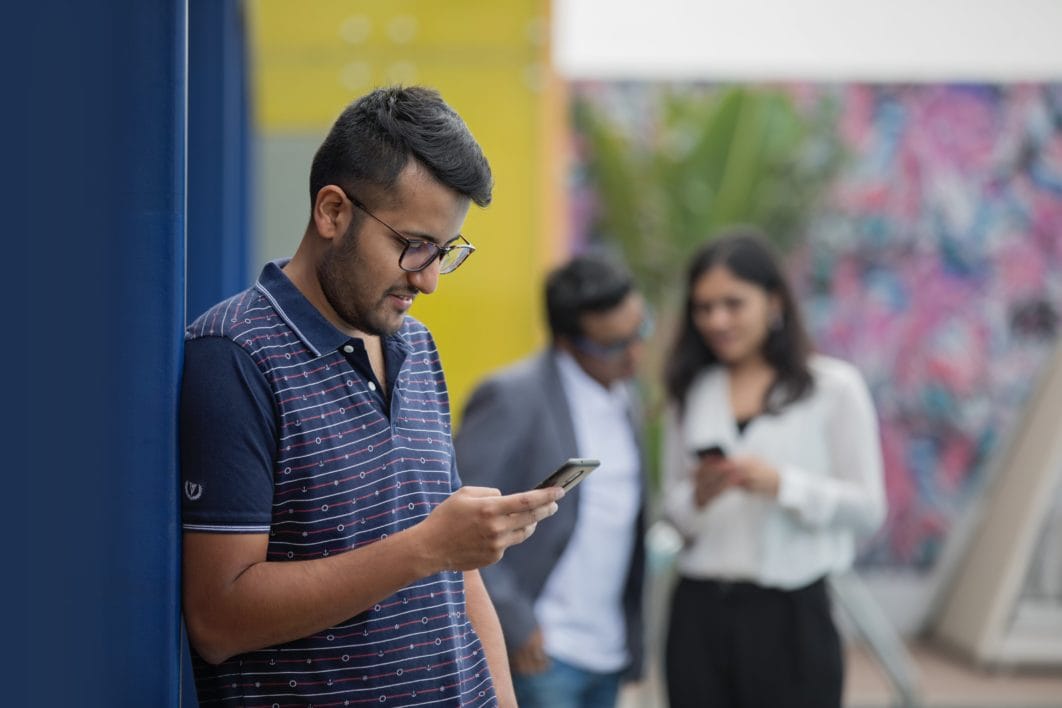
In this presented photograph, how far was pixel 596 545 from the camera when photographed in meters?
3.18

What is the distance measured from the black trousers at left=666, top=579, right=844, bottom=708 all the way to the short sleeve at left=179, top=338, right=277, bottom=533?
1869 millimetres

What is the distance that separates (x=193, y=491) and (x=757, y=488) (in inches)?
73.6

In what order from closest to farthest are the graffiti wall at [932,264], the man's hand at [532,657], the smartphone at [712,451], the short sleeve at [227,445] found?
the short sleeve at [227,445]
the man's hand at [532,657]
the smartphone at [712,451]
the graffiti wall at [932,264]

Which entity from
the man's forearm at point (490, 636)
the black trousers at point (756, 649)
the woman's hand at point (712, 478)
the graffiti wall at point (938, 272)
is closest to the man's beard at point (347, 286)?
the man's forearm at point (490, 636)

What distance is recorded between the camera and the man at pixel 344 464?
4.87ft

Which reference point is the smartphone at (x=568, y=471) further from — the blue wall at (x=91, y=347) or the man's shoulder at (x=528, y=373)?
the man's shoulder at (x=528, y=373)

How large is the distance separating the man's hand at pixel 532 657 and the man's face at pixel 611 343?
67cm

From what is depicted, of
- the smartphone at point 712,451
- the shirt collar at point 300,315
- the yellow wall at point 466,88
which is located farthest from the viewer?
the yellow wall at point 466,88

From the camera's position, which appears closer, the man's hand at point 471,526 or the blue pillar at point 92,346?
the blue pillar at point 92,346

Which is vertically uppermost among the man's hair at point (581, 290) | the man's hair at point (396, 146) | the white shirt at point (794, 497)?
the man's hair at point (396, 146)

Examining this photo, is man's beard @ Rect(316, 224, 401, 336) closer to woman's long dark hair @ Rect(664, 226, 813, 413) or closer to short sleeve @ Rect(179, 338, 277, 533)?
short sleeve @ Rect(179, 338, 277, 533)

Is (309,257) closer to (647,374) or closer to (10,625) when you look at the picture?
(10,625)

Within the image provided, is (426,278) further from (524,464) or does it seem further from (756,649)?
(756,649)

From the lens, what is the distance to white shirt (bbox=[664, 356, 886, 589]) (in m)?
3.15
